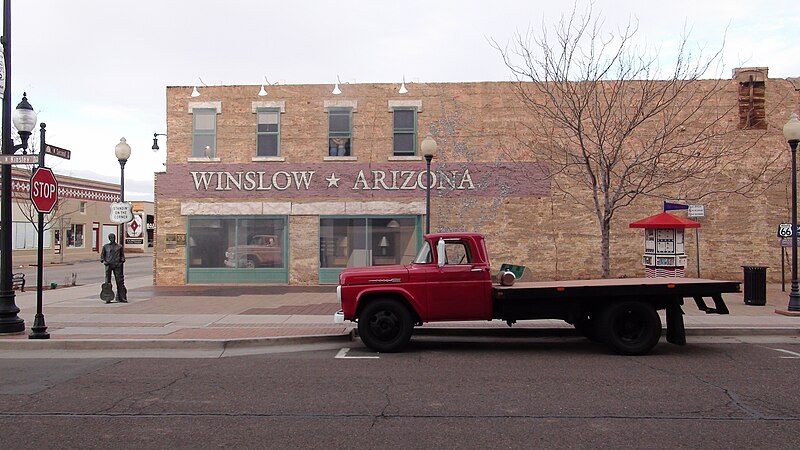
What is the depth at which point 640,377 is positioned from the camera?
314 inches

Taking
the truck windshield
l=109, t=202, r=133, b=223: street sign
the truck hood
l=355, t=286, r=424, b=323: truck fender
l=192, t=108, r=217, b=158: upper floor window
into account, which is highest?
l=192, t=108, r=217, b=158: upper floor window

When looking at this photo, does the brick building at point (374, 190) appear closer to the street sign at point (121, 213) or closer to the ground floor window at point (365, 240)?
the ground floor window at point (365, 240)

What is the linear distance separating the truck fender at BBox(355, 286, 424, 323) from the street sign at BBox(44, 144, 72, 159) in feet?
22.6

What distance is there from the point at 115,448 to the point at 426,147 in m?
10.5

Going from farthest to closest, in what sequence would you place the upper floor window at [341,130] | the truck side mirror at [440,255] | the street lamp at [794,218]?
the upper floor window at [341,130] → the street lamp at [794,218] → the truck side mirror at [440,255]

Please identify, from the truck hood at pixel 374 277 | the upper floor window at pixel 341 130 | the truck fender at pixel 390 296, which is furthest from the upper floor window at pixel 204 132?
the truck fender at pixel 390 296

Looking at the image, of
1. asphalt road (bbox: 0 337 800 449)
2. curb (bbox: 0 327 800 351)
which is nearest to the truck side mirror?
asphalt road (bbox: 0 337 800 449)

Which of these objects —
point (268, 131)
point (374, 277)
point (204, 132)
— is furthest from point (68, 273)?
point (374, 277)

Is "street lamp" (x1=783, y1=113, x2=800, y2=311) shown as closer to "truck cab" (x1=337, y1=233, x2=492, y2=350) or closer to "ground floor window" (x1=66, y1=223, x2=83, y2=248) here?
"truck cab" (x1=337, y1=233, x2=492, y2=350)

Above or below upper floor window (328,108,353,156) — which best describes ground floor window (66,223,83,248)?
below

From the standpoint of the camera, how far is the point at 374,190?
65.6 feet

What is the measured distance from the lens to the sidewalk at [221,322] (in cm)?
1038

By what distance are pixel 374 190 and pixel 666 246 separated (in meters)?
8.87

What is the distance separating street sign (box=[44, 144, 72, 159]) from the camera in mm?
11828
